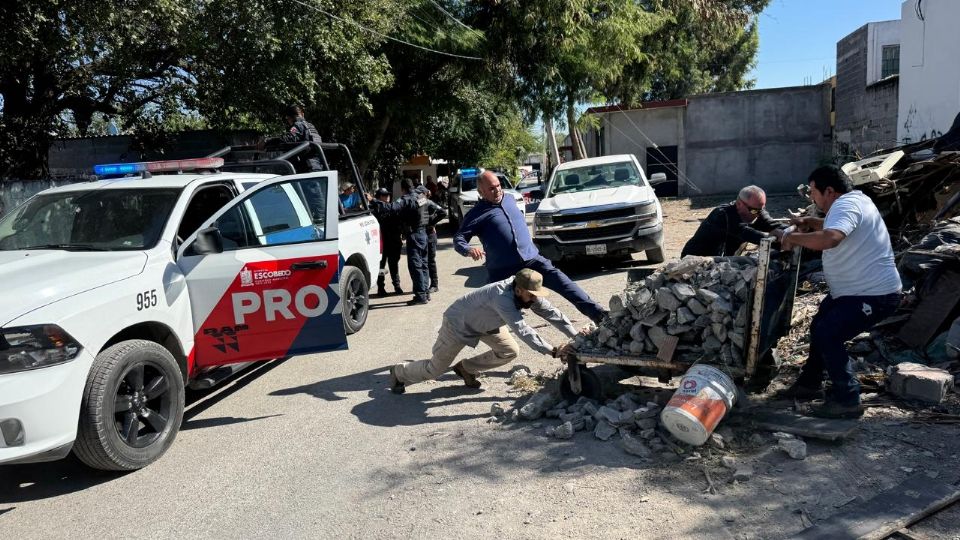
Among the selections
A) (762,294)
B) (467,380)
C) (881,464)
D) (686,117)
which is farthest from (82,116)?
(686,117)

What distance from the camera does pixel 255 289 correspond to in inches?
216

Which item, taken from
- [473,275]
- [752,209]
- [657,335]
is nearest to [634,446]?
[657,335]

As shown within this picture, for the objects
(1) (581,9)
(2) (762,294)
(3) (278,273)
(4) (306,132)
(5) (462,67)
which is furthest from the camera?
(5) (462,67)

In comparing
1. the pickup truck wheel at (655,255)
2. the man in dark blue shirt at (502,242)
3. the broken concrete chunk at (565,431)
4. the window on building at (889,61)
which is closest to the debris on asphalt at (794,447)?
the broken concrete chunk at (565,431)

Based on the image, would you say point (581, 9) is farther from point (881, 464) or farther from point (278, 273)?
point (881, 464)

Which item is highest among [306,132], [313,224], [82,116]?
[82,116]

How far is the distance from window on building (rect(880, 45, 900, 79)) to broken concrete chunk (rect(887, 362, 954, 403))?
1783 cm

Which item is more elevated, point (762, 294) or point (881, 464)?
point (762, 294)

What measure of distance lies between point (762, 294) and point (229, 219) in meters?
4.16

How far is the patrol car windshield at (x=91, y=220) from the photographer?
5359 mm

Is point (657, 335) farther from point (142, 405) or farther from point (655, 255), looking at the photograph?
point (655, 255)

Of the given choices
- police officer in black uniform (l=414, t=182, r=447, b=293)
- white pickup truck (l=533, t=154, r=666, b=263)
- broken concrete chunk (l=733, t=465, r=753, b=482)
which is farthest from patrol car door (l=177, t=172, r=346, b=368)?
white pickup truck (l=533, t=154, r=666, b=263)

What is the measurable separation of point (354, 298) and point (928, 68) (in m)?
13.2

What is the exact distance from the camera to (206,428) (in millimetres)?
5594
